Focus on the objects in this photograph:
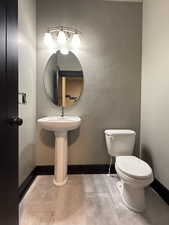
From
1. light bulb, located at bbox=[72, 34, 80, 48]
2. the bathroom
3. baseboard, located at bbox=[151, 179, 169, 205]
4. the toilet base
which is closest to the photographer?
the toilet base

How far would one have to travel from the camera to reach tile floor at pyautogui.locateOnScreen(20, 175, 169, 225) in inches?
62.8

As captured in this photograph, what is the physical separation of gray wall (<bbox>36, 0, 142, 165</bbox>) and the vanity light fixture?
0.08m

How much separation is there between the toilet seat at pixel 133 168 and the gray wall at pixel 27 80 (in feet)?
3.64

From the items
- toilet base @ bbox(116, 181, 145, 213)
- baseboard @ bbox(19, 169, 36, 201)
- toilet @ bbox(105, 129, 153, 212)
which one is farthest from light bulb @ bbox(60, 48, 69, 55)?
toilet base @ bbox(116, 181, 145, 213)

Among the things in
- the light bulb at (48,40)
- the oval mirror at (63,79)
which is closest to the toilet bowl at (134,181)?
the oval mirror at (63,79)

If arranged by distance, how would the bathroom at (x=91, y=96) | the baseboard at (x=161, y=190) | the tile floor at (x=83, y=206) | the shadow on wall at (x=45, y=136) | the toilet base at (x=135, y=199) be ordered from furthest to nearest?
the shadow on wall at (x=45, y=136) → the bathroom at (x=91, y=96) → the baseboard at (x=161, y=190) → the toilet base at (x=135, y=199) → the tile floor at (x=83, y=206)

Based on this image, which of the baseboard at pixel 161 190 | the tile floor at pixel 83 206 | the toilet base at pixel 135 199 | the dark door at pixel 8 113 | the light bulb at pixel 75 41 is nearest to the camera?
the dark door at pixel 8 113

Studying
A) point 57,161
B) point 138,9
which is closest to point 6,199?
point 57,161

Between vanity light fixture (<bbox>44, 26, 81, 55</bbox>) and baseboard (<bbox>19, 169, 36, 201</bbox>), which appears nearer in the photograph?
baseboard (<bbox>19, 169, 36, 201</bbox>)

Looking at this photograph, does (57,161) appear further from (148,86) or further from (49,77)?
(148,86)

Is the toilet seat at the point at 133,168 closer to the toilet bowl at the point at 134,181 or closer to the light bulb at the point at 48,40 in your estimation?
the toilet bowl at the point at 134,181

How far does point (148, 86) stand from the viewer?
7.84 feet

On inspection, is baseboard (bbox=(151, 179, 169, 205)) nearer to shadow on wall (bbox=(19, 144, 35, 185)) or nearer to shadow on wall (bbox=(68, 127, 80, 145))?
shadow on wall (bbox=(68, 127, 80, 145))

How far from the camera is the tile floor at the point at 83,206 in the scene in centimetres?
159
